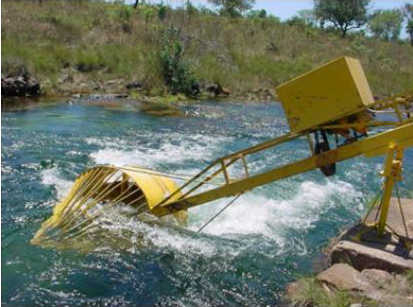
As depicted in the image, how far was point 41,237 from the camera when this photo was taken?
6539mm

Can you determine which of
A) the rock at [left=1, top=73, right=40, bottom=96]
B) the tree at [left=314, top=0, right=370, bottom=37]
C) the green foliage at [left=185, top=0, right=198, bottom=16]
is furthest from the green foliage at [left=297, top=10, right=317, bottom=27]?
the rock at [left=1, top=73, right=40, bottom=96]

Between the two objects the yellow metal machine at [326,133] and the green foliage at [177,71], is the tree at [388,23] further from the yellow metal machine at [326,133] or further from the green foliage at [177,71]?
the yellow metal machine at [326,133]

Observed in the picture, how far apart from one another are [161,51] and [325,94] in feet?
58.5

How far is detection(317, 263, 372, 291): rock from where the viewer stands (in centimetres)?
488

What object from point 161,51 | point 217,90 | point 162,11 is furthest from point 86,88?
point 162,11

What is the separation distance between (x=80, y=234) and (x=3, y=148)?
5402 millimetres

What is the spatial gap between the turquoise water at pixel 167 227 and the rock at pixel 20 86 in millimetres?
3233

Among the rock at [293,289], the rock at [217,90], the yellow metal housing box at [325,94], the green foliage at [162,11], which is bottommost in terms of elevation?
the rock at [293,289]

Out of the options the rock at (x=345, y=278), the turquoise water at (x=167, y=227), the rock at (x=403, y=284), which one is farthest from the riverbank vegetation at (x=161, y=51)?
the rock at (x=403, y=284)

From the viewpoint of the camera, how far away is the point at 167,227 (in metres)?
7.16

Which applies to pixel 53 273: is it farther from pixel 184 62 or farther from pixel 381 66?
pixel 381 66

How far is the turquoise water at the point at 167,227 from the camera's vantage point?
546cm

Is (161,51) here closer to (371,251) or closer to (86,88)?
(86,88)

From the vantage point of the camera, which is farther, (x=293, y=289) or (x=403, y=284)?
(x=293, y=289)
